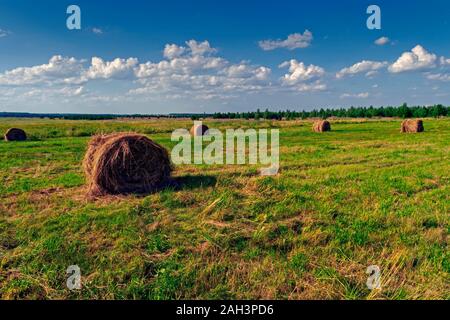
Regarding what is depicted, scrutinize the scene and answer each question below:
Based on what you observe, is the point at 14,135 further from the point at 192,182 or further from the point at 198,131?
the point at 192,182

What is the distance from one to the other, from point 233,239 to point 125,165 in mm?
5162

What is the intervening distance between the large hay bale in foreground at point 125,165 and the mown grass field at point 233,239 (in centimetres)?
65

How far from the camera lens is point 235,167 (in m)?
14.0

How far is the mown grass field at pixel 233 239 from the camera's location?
4660 millimetres

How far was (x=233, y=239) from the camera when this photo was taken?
625cm

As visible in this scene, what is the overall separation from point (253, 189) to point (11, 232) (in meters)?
5.98

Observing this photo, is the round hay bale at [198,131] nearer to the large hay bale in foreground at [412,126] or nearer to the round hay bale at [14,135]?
the round hay bale at [14,135]
